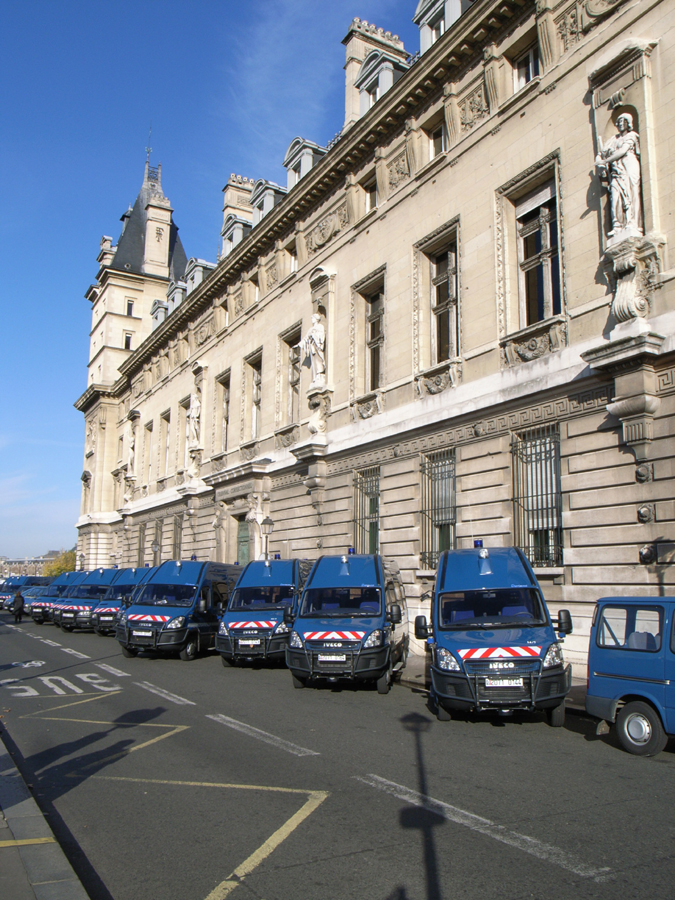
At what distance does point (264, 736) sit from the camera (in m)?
9.12

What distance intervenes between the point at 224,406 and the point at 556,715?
26.1 meters

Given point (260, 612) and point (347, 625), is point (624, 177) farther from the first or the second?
point (260, 612)

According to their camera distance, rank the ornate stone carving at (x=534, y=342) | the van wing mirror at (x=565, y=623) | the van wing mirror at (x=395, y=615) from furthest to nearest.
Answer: the ornate stone carving at (x=534, y=342) → the van wing mirror at (x=395, y=615) → the van wing mirror at (x=565, y=623)

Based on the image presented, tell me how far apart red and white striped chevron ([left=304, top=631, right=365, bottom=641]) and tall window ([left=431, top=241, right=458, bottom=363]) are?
854cm

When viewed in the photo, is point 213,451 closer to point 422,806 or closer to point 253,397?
point 253,397

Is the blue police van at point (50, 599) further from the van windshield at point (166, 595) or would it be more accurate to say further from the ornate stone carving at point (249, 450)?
the van windshield at point (166, 595)

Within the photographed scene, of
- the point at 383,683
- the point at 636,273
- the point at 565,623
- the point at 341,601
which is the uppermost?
the point at 636,273

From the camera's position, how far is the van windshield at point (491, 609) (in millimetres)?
10922

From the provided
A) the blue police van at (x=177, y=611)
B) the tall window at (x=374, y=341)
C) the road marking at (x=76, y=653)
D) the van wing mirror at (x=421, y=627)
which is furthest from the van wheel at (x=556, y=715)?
the tall window at (x=374, y=341)

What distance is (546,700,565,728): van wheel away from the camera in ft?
32.8

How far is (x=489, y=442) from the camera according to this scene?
17.1 m

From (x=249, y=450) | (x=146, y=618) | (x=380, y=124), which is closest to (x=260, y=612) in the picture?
(x=146, y=618)

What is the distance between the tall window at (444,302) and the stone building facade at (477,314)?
62 millimetres

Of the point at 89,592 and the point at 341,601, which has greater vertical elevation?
the point at 341,601
